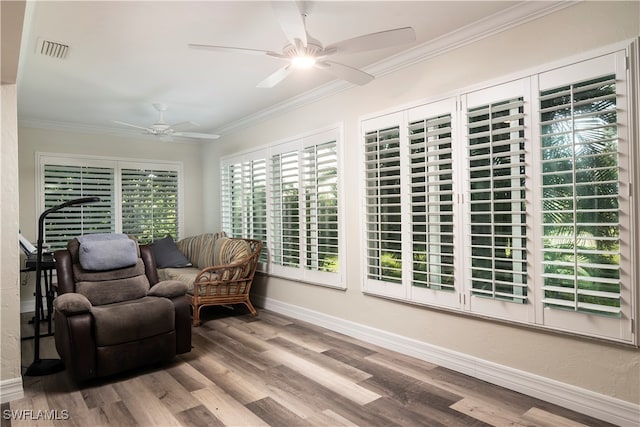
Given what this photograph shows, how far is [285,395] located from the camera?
8.75 ft

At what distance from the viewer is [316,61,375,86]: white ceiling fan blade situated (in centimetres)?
268

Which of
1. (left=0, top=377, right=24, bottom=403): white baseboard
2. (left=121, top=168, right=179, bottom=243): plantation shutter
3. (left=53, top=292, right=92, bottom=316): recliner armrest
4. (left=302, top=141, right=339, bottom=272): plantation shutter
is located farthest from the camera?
(left=121, top=168, right=179, bottom=243): plantation shutter

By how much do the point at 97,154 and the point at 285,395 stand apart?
4.86 m

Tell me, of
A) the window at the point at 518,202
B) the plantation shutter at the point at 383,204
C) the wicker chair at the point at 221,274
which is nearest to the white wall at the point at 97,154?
the wicker chair at the point at 221,274

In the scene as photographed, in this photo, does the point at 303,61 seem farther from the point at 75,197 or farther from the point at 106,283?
the point at 75,197

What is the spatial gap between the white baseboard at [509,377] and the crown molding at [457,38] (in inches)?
94.1

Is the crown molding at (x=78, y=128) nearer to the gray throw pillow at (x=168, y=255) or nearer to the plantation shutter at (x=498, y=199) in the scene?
the gray throw pillow at (x=168, y=255)

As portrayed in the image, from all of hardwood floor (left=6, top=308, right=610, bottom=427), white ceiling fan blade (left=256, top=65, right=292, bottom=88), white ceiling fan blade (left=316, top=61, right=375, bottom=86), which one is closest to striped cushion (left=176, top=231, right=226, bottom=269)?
hardwood floor (left=6, top=308, right=610, bottom=427)

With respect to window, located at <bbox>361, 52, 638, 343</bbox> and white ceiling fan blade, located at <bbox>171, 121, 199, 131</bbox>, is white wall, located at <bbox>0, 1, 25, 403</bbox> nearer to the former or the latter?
white ceiling fan blade, located at <bbox>171, 121, 199, 131</bbox>

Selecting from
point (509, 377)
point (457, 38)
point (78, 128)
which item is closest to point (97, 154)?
point (78, 128)

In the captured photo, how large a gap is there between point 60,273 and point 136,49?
6.52ft

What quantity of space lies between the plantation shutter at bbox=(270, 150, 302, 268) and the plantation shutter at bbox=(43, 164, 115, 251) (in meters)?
2.70

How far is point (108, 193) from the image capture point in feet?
19.0

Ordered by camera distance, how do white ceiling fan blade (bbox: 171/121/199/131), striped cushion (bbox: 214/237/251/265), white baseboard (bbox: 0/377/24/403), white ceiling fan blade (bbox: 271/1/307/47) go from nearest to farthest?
white ceiling fan blade (bbox: 271/1/307/47) < white baseboard (bbox: 0/377/24/403) < white ceiling fan blade (bbox: 171/121/199/131) < striped cushion (bbox: 214/237/251/265)
